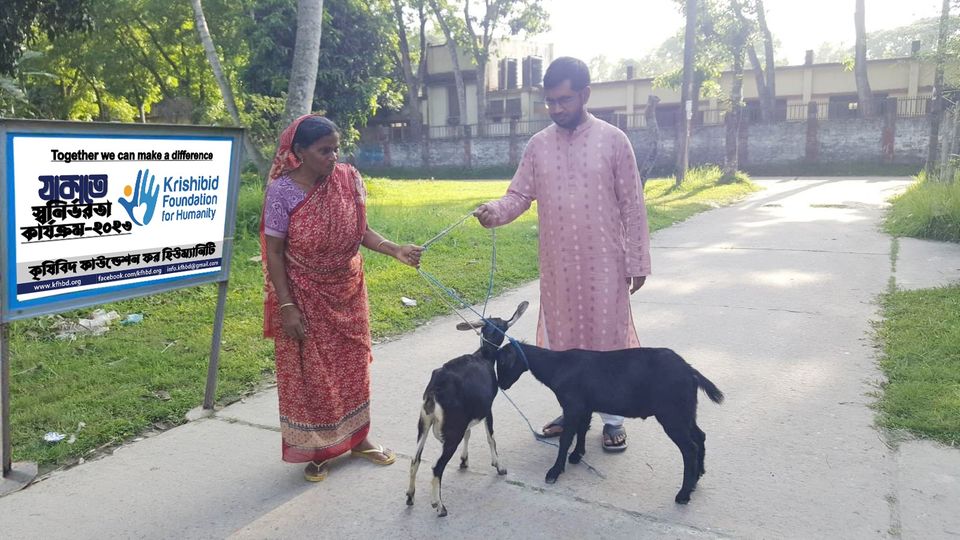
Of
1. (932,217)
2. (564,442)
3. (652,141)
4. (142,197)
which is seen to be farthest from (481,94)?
(564,442)

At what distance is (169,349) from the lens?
5.13m

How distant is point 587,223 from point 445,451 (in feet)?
4.19

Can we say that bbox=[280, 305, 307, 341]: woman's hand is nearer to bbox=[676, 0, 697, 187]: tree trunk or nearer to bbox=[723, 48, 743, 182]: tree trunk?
bbox=[676, 0, 697, 187]: tree trunk

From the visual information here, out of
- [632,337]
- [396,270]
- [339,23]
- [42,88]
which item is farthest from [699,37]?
[42,88]

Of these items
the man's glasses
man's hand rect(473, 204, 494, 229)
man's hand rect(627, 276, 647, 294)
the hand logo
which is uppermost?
the man's glasses

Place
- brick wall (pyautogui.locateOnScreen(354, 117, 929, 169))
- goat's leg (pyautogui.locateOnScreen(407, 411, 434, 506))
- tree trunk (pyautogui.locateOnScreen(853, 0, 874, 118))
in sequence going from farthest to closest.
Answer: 1. tree trunk (pyautogui.locateOnScreen(853, 0, 874, 118))
2. brick wall (pyautogui.locateOnScreen(354, 117, 929, 169))
3. goat's leg (pyautogui.locateOnScreen(407, 411, 434, 506))

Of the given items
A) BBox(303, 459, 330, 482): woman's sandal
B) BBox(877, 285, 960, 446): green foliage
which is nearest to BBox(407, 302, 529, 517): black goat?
BBox(303, 459, 330, 482): woman's sandal

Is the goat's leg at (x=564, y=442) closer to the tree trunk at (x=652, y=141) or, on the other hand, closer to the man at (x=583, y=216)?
the man at (x=583, y=216)

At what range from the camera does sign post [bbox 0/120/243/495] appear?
10.4 ft

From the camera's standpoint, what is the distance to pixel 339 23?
1844 cm

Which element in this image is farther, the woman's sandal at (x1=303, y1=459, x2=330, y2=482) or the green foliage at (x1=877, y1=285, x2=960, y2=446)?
the green foliage at (x1=877, y1=285, x2=960, y2=446)

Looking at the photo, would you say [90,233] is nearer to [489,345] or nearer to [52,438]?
[52,438]

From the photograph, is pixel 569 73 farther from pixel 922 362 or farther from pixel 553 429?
pixel 922 362

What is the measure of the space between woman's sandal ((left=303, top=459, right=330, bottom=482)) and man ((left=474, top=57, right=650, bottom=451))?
4.30 ft
